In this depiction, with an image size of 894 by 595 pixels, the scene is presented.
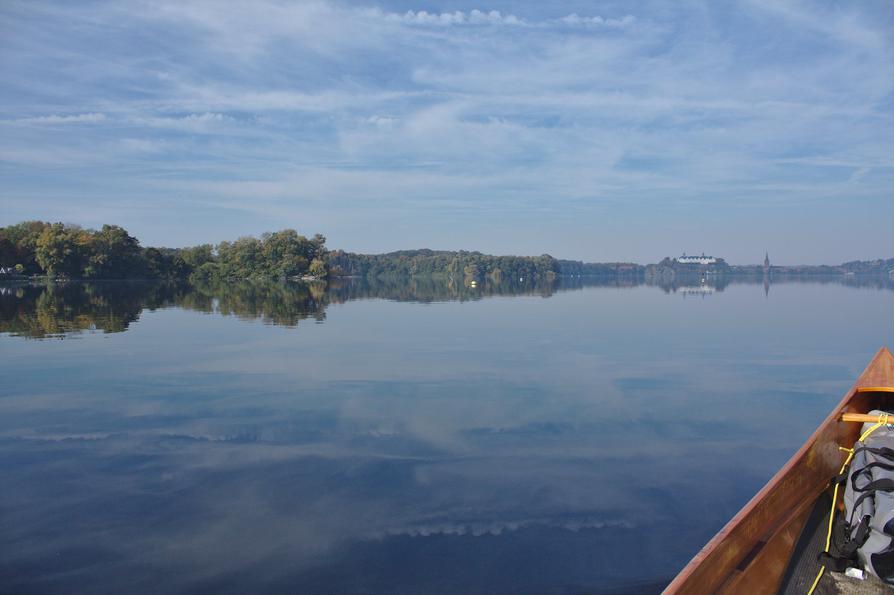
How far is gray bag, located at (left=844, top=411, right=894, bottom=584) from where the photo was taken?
5036 millimetres

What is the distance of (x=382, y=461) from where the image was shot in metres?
8.70

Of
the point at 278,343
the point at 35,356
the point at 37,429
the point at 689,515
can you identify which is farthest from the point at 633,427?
the point at 35,356

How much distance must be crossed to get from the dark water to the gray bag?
4.85ft

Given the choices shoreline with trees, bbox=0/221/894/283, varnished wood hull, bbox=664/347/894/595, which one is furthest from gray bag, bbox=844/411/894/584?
shoreline with trees, bbox=0/221/894/283

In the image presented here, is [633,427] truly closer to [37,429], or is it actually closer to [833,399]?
[833,399]

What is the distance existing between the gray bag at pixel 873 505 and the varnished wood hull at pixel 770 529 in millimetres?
361

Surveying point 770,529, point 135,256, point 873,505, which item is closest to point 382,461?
point 770,529

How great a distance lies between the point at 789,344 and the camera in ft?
73.1

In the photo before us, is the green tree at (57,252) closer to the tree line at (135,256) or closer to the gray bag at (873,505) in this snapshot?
the tree line at (135,256)

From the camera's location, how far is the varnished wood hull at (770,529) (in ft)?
13.1

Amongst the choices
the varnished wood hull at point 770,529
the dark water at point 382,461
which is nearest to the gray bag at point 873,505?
the varnished wood hull at point 770,529

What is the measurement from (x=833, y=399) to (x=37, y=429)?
15.2 metres

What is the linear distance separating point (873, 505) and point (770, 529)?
1.04m

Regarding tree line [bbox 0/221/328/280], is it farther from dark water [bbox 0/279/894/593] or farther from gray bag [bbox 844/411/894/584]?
gray bag [bbox 844/411/894/584]
